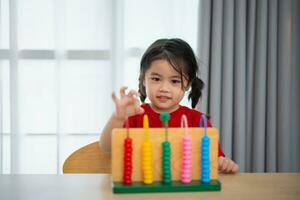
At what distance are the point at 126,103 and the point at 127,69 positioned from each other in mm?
1613

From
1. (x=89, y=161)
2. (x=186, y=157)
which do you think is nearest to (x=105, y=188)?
(x=186, y=157)

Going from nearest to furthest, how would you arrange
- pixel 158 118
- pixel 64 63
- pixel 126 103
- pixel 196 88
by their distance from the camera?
pixel 126 103 → pixel 158 118 → pixel 196 88 → pixel 64 63

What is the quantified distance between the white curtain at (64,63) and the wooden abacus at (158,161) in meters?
1.68

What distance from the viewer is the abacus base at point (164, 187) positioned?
0.86 metres

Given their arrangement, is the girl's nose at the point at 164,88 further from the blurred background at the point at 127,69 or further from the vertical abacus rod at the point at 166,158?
the blurred background at the point at 127,69

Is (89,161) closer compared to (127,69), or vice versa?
(89,161)

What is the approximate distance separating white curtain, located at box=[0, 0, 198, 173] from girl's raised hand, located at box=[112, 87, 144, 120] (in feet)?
5.08

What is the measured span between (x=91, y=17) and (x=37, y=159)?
1.10m

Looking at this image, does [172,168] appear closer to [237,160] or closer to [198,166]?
[198,166]

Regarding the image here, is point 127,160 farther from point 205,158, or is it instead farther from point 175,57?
point 175,57

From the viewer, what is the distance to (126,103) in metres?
1.01

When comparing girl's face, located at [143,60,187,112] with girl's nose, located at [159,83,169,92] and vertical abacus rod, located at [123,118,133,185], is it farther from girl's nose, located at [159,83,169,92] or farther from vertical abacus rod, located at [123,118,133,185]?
vertical abacus rod, located at [123,118,133,185]

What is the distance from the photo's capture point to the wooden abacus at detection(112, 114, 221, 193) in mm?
878

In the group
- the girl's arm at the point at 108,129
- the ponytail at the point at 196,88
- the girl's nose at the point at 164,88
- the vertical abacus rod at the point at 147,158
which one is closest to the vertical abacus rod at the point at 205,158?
the vertical abacus rod at the point at 147,158
